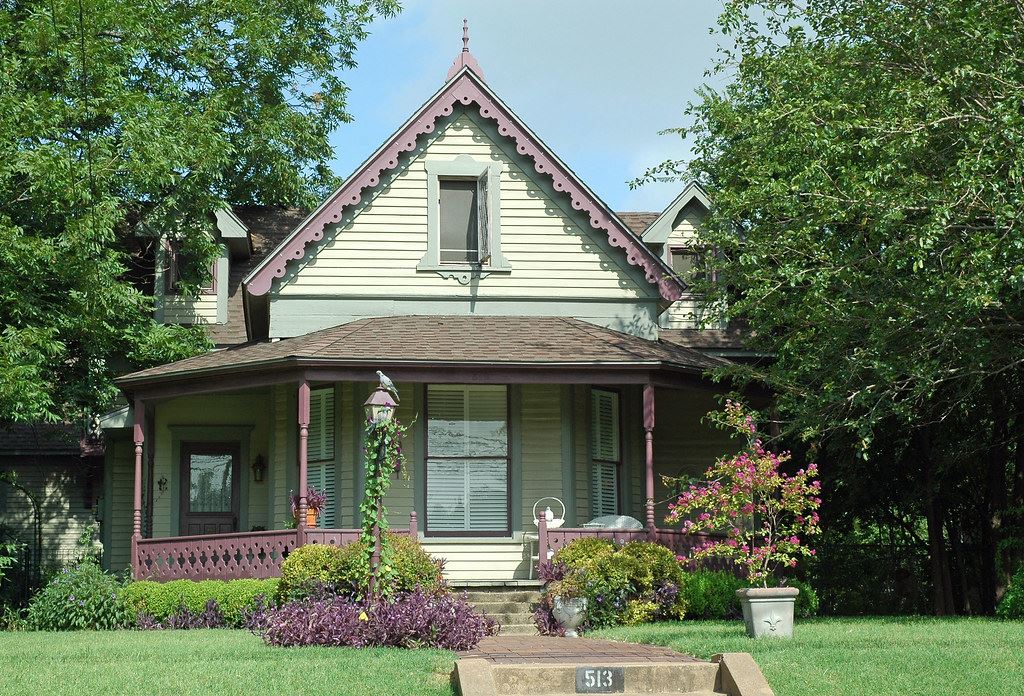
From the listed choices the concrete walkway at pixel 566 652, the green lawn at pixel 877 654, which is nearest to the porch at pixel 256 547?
the green lawn at pixel 877 654

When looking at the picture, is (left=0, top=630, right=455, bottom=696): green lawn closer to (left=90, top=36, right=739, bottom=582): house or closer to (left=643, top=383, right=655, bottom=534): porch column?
(left=90, top=36, right=739, bottom=582): house

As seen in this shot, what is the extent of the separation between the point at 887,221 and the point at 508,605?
278 inches

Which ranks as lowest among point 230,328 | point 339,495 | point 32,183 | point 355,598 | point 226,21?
point 355,598

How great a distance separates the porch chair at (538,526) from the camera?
725 inches

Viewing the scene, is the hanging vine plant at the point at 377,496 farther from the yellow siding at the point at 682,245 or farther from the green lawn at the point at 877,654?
the yellow siding at the point at 682,245

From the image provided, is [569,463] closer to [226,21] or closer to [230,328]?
[230,328]

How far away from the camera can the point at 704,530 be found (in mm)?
19734

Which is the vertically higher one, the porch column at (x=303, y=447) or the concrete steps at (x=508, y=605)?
the porch column at (x=303, y=447)

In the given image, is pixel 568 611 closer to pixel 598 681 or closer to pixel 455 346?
pixel 455 346

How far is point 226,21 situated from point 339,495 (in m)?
12.2

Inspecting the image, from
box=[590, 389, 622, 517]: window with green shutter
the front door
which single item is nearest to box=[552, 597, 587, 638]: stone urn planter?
box=[590, 389, 622, 517]: window with green shutter

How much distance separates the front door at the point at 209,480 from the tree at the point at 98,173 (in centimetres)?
176

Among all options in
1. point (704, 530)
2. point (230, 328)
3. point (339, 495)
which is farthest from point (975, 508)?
point (230, 328)

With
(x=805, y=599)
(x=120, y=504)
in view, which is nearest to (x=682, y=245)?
(x=805, y=599)
